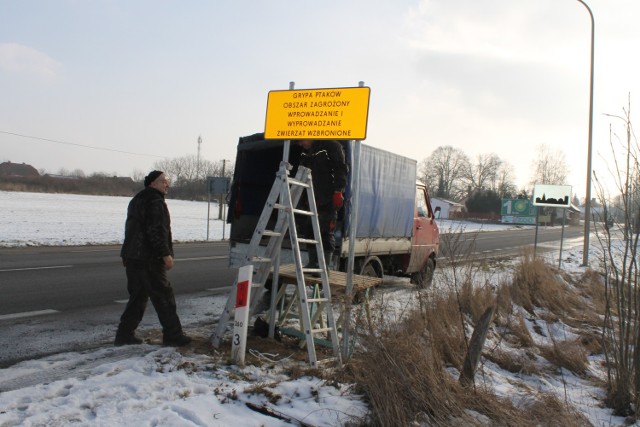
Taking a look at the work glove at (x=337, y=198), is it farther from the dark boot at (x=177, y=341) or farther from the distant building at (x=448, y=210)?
the distant building at (x=448, y=210)

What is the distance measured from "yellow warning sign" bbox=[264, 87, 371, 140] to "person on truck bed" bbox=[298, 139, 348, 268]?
25.9 inches

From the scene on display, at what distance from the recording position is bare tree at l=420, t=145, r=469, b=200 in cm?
11012

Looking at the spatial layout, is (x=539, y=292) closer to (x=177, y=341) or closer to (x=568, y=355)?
(x=568, y=355)

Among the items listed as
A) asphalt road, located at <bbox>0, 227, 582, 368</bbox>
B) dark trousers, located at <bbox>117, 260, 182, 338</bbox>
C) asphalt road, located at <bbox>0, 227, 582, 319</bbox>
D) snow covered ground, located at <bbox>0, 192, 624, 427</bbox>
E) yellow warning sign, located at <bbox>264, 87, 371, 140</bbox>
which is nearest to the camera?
snow covered ground, located at <bbox>0, 192, 624, 427</bbox>

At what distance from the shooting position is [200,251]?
56.5 feet

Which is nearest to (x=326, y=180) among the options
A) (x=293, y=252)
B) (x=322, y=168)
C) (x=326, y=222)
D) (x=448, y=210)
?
(x=322, y=168)

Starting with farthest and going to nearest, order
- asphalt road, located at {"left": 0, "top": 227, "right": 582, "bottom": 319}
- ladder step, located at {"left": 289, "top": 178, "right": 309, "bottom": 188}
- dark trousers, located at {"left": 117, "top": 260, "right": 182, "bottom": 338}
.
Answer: asphalt road, located at {"left": 0, "top": 227, "right": 582, "bottom": 319} < dark trousers, located at {"left": 117, "top": 260, "right": 182, "bottom": 338} < ladder step, located at {"left": 289, "top": 178, "right": 309, "bottom": 188}

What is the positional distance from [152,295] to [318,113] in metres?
2.39

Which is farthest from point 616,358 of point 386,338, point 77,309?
point 77,309

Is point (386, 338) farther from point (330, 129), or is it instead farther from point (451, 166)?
point (451, 166)

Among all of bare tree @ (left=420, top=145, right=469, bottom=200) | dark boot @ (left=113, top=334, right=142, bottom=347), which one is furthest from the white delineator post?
bare tree @ (left=420, top=145, right=469, bottom=200)

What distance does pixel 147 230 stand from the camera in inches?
205

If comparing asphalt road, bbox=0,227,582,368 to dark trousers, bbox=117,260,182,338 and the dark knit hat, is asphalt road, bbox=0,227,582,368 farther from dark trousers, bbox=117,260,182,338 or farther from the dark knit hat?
the dark knit hat

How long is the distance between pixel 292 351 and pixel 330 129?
2227 millimetres
